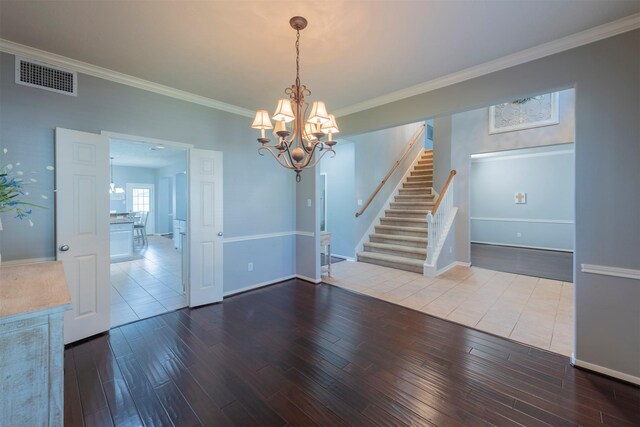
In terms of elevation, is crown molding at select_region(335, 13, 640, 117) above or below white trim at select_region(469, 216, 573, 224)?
above

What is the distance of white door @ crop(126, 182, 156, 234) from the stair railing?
10.2 metres

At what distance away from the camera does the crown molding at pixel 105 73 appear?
2.36 metres

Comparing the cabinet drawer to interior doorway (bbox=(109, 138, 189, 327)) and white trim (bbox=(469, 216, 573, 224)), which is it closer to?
interior doorway (bbox=(109, 138, 189, 327))

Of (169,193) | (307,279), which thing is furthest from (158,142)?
(169,193)

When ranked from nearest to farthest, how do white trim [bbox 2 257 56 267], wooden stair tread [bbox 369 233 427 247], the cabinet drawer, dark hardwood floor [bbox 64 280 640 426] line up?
the cabinet drawer, dark hardwood floor [bbox 64 280 640 426], white trim [bbox 2 257 56 267], wooden stair tread [bbox 369 233 427 247]

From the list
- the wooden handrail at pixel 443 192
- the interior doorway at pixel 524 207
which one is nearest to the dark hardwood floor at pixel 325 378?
the wooden handrail at pixel 443 192

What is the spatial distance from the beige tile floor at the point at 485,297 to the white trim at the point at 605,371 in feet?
0.76

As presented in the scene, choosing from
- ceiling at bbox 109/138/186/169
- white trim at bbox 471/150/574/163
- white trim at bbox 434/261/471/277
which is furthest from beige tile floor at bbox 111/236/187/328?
white trim at bbox 471/150/574/163

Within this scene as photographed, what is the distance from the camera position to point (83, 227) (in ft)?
8.78

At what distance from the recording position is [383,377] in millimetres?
2107

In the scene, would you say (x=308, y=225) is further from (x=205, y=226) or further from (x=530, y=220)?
(x=530, y=220)

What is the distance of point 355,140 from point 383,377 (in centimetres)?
481

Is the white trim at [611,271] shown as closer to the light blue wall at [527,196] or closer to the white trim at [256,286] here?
the white trim at [256,286]

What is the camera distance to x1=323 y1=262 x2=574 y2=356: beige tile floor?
2.86m
